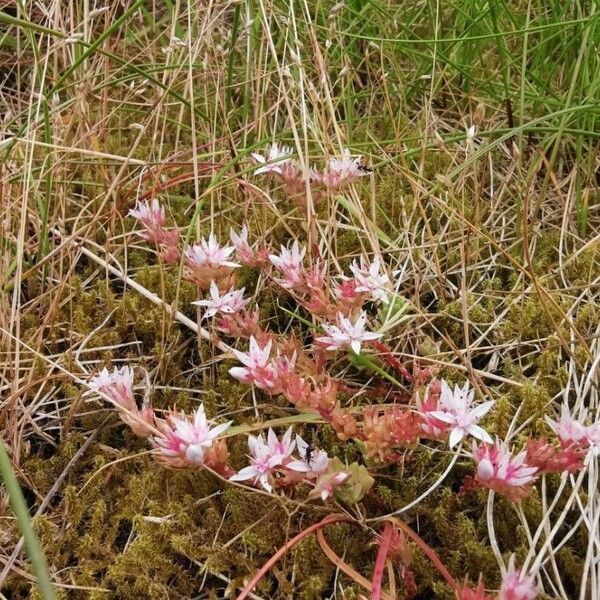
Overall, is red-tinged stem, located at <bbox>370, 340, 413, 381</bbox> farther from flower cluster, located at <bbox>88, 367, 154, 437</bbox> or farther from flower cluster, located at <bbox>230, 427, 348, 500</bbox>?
flower cluster, located at <bbox>88, 367, 154, 437</bbox>

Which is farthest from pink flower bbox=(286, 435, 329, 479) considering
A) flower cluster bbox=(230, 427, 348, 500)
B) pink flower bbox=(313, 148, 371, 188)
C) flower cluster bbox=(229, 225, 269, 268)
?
pink flower bbox=(313, 148, 371, 188)

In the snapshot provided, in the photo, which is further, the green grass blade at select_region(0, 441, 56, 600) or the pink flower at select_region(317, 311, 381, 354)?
the pink flower at select_region(317, 311, 381, 354)

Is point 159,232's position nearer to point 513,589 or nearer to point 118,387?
point 118,387

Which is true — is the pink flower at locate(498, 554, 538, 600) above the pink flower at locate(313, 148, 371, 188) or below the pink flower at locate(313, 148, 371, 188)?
below

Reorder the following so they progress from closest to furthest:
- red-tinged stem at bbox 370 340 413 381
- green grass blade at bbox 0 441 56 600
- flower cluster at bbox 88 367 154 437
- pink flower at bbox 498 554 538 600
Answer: green grass blade at bbox 0 441 56 600, pink flower at bbox 498 554 538 600, flower cluster at bbox 88 367 154 437, red-tinged stem at bbox 370 340 413 381

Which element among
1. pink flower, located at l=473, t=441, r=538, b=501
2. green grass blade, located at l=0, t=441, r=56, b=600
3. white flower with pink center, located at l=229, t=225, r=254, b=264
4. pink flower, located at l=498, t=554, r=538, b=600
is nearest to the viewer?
green grass blade, located at l=0, t=441, r=56, b=600

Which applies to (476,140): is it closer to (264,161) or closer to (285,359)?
(264,161)

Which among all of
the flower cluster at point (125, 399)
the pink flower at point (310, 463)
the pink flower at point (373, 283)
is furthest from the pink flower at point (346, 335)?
the flower cluster at point (125, 399)
